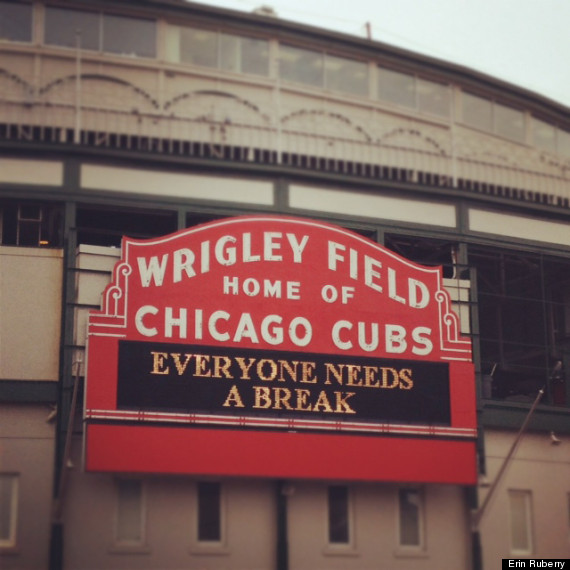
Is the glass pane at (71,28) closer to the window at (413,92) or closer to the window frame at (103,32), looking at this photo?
the window frame at (103,32)

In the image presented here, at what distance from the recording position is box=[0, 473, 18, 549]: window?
72.5 feet

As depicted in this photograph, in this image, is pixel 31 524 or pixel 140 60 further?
pixel 140 60

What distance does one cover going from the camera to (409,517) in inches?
973

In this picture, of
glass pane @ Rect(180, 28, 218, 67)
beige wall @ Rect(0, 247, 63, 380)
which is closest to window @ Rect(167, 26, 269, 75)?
glass pane @ Rect(180, 28, 218, 67)

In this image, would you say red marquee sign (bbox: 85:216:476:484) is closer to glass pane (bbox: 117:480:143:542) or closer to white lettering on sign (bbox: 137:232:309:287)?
white lettering on sign (bbox: 137:232:309:287)

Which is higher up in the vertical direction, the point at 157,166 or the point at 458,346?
the point at 157,166

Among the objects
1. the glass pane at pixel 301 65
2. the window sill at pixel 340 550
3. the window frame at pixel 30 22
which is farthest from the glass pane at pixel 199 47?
the window sill at pixel 340 550

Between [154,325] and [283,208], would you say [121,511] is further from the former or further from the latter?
[283,208]

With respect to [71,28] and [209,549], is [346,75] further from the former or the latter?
[209,549]

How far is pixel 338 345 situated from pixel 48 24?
11505 mm

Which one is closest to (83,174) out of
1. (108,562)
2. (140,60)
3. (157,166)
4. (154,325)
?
(157,166)

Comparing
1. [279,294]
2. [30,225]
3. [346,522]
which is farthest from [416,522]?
[30,225]

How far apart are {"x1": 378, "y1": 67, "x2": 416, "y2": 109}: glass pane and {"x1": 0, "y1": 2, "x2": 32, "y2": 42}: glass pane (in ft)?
32.7

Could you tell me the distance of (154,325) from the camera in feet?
75.2
